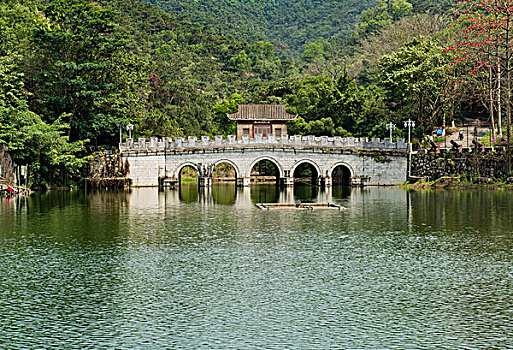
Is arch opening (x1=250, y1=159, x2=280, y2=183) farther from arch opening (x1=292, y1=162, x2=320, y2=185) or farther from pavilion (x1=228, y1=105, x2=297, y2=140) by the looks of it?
pavilion (x1=228, y1=105, x2=297, y2=140)

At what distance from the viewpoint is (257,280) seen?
18828 millimetres

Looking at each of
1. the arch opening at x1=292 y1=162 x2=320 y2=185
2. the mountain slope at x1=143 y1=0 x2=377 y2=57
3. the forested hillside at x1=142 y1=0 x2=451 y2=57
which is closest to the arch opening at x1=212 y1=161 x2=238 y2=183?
the arch opening at x1=292 y1=162 x2=320 y2=185

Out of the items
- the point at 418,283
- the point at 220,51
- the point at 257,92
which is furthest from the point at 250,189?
the point at 220,51

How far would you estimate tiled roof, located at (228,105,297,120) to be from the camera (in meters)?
56.2

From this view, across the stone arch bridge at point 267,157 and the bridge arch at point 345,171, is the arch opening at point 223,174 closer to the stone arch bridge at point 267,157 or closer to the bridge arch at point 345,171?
the stone arch bridge at point 267,157

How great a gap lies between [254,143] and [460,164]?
52.1 ft

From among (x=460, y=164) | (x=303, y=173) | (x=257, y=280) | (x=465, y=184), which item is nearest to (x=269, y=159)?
(x=303, y=173)

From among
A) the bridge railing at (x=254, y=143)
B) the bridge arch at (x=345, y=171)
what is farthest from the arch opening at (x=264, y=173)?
the bridge railing at (x=254, y=143)

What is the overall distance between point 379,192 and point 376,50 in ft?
131

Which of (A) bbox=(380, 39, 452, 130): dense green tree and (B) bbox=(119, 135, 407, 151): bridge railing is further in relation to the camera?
(A) bbox=(380, 39, 452, 130): dense green tree

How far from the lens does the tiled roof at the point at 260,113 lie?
56.2 meters

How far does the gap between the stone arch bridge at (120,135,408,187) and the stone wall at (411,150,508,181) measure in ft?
5.19

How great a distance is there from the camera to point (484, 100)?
5962 cm

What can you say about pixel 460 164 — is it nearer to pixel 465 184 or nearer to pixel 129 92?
pixel 465 184
